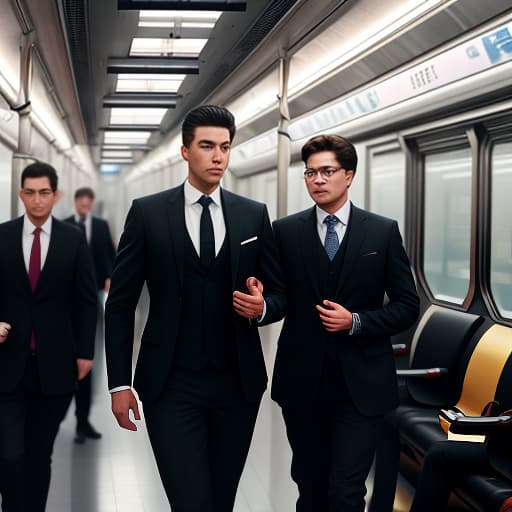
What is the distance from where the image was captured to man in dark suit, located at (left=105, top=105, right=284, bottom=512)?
104 inches

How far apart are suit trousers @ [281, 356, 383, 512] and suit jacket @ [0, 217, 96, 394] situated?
0.97 meters

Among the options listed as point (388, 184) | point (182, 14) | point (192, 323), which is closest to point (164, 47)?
point (182, 14)

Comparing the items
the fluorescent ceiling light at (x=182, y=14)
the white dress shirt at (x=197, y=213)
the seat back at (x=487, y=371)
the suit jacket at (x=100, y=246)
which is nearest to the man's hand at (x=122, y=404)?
the white dress shirt at (x=197, y=213)

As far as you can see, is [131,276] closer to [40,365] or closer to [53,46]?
[40,365]

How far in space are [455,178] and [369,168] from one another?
1266 millimetres

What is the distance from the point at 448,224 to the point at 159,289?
10.1 ft

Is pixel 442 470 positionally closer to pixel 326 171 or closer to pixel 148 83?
pixel 326 171

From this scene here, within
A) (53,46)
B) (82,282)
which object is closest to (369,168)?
(53,46)

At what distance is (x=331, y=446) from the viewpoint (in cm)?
323

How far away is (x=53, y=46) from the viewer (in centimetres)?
619

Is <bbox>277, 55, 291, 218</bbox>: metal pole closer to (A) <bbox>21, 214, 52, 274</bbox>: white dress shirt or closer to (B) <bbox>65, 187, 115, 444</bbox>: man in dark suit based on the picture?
(B) <bbox>65, 187, 115, 444</bbox>: man in dark suit

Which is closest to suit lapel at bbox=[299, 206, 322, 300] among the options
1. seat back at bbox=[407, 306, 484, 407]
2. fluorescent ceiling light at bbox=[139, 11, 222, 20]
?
seat back at bbox=[407, 306, 484, 407]

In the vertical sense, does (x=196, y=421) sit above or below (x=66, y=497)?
above

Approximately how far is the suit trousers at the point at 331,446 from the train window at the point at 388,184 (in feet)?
9.60
